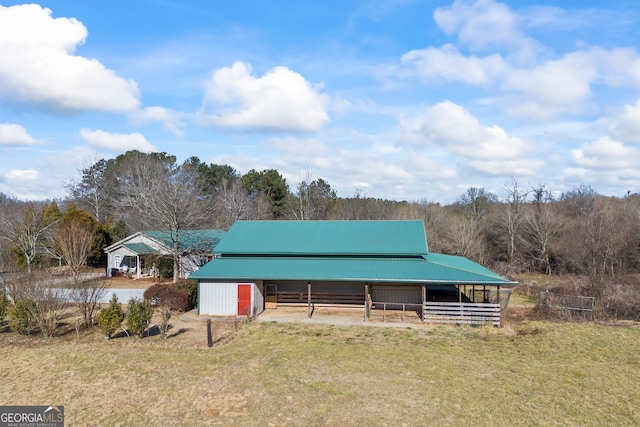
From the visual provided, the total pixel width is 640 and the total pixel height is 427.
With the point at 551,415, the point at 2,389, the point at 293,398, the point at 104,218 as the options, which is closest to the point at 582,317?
the point at 551,415

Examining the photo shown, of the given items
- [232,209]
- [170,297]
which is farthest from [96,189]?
[170,297]

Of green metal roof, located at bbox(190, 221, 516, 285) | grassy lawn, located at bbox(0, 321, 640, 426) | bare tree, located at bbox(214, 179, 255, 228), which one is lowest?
grassy lawn, located at bbox(0, 321, 640, 426)

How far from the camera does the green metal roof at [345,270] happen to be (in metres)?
Result: 21.6

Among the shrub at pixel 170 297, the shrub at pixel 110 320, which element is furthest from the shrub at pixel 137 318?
the shrub at pixel 170 297

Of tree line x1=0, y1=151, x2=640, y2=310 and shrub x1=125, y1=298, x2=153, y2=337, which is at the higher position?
tree line x1=0, y1=151, x2=640, y2=310

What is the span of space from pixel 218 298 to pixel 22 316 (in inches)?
357

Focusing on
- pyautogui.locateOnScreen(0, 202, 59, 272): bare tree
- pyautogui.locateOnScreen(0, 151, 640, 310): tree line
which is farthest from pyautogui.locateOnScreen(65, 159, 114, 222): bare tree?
pyautogui.locateOnScreen(0, 202, 59, 272): bare tree

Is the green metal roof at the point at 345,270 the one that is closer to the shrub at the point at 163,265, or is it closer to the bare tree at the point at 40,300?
the bare tree at the point at 40,300

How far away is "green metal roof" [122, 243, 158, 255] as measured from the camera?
1507 inches

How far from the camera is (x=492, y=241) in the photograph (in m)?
52.5

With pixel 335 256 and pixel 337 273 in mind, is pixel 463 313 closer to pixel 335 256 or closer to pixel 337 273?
pixel 337 273

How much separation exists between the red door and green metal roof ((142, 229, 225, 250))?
1122 cm

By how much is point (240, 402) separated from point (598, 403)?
10.2 meters

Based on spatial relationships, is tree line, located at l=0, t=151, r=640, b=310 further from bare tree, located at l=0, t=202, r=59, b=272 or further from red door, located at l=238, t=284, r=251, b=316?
red door, located at l=238, t=284, r=251, b=316
